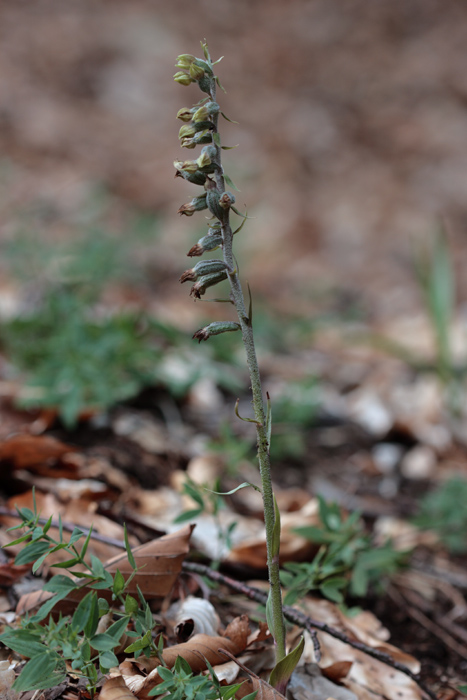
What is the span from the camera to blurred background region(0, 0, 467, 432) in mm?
5391

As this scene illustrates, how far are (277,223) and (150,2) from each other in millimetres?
3236

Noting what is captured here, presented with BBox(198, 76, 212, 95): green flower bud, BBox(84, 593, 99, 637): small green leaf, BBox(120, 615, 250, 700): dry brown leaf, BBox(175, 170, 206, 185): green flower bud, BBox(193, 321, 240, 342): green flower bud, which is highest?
BBox(198, 76, 212, 95): green flower bud

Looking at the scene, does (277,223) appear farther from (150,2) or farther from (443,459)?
(443,459)

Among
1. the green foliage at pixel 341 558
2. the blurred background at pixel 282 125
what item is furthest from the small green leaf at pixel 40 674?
the blurred background at pixel 282 125

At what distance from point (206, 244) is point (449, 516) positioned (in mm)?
1348

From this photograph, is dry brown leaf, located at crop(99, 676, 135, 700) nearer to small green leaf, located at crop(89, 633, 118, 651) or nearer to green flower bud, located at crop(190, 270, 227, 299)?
small green leaf, located at crop(89, 633, 118, 651)

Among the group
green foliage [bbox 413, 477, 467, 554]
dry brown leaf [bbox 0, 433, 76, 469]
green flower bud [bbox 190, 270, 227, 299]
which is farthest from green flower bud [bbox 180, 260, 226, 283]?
green foliage [bbox 413, 477, 467, 554]

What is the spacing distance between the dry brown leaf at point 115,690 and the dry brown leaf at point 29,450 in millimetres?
770

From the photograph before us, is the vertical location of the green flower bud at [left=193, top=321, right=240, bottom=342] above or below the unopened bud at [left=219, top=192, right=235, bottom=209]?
below

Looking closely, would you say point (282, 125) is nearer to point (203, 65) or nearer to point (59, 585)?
point (203, 65)

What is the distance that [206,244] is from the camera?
0.93 metres

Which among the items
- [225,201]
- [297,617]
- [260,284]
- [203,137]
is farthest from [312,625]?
[260,284]

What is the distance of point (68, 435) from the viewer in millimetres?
1985

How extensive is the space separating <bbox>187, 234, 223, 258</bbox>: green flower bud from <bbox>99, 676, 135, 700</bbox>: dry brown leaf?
70 cm
